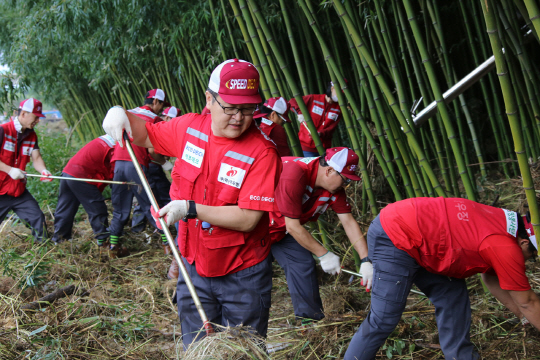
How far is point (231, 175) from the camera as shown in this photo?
1856 millimetres

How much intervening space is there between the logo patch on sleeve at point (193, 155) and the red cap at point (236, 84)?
11.3 inches

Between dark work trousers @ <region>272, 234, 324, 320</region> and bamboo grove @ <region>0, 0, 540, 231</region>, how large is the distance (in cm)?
72

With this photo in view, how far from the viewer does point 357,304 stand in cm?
311

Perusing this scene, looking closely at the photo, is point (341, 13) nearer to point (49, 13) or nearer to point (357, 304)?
point (357, 304)

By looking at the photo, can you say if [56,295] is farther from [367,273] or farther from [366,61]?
[366,61]

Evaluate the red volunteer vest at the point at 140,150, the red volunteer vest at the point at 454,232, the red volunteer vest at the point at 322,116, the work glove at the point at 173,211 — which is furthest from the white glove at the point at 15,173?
the red volunteer vest at the point at 454,232

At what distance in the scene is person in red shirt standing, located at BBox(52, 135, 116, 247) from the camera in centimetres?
439

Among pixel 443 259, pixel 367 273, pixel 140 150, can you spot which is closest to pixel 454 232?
pixel 443 259

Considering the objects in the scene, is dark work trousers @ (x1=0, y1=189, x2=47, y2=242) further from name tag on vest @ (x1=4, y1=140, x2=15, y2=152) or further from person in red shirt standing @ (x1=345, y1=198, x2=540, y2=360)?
person in red shirt standing @ (x1=345, y1=198, x2=540, y2=360)

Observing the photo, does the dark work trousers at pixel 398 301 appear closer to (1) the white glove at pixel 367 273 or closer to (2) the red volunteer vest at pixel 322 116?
(1) the white glove at pixel 367 273

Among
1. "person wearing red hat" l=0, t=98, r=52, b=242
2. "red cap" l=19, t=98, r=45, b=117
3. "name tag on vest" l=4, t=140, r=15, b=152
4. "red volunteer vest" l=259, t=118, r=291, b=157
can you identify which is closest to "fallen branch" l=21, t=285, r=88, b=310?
"person wearing red hat" l=0, t=98, r=52, b=242

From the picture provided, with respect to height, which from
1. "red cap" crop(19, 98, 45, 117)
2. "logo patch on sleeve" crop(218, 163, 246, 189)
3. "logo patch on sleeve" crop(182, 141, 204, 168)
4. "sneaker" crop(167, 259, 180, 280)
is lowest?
"sneaker" crop(167, 259, 180, 280)

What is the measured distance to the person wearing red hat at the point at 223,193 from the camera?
1.78 m

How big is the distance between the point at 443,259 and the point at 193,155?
128 centimetres
